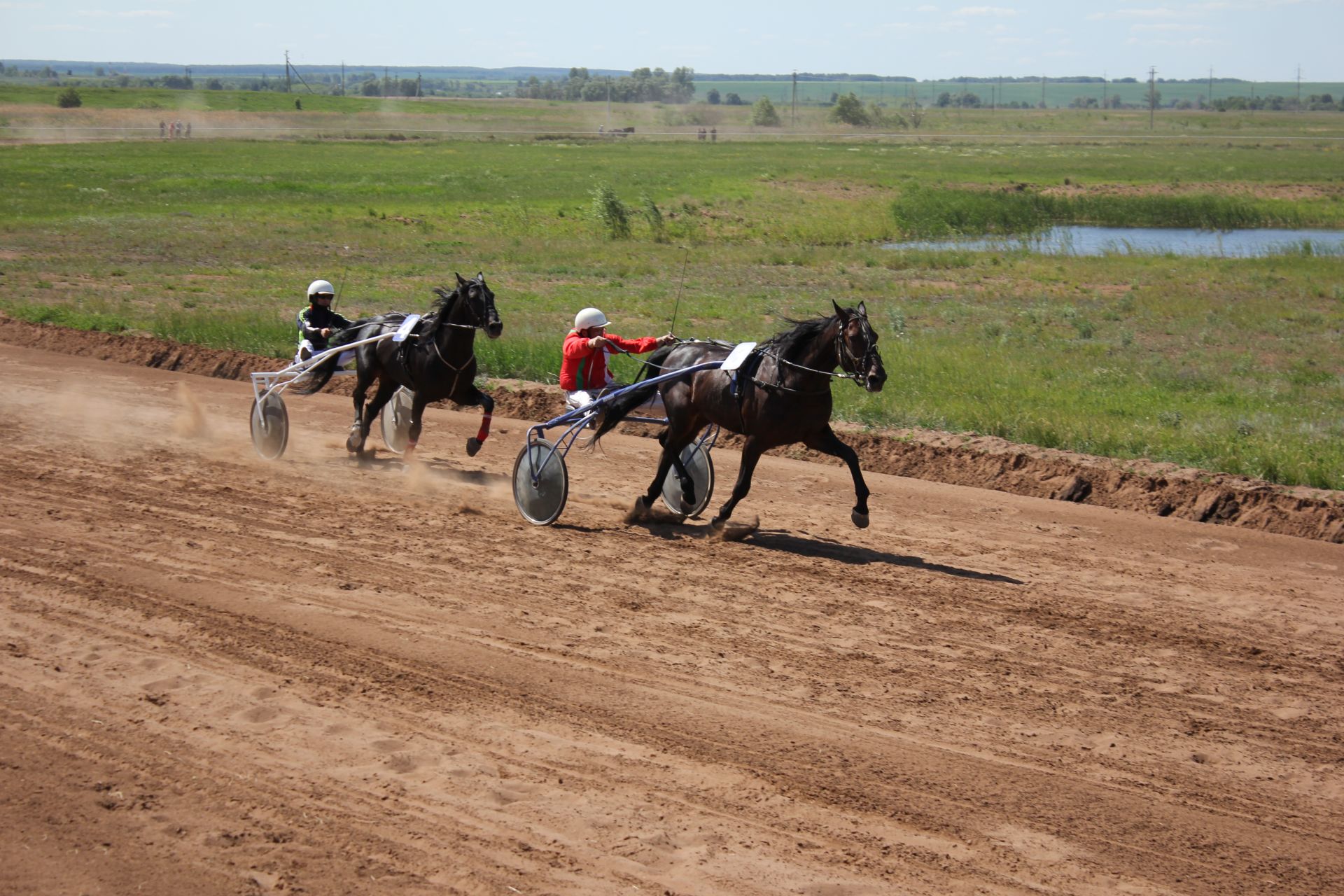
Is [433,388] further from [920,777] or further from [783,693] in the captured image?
[920,777]

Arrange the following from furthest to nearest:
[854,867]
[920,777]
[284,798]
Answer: [920,777], [284,798], [854,867]

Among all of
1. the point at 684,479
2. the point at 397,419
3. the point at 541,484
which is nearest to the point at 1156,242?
the point at 397,419

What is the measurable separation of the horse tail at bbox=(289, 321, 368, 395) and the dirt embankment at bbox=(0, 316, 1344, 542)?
9.06 ft

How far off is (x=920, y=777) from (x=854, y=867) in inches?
36.3

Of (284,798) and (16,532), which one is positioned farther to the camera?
(16,532)

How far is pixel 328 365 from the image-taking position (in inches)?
512

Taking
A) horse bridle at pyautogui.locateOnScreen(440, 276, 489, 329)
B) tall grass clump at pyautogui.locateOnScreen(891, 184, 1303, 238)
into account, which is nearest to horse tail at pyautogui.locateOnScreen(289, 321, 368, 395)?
horse bridle at pyautogui.locateOnScreen(440, 276, 489, 329)

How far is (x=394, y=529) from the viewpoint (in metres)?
10.0

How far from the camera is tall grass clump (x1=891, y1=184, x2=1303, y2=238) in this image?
42.8 meters

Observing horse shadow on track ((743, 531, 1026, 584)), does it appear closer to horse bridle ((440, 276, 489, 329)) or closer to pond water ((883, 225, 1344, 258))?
horse bridle ((440, 276, 489, 329))

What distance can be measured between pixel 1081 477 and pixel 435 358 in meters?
6.32

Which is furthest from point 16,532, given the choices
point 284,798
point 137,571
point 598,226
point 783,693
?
point 598,226

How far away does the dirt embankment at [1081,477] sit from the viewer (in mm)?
11016

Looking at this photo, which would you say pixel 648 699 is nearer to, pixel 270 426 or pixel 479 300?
pixel 479 300
